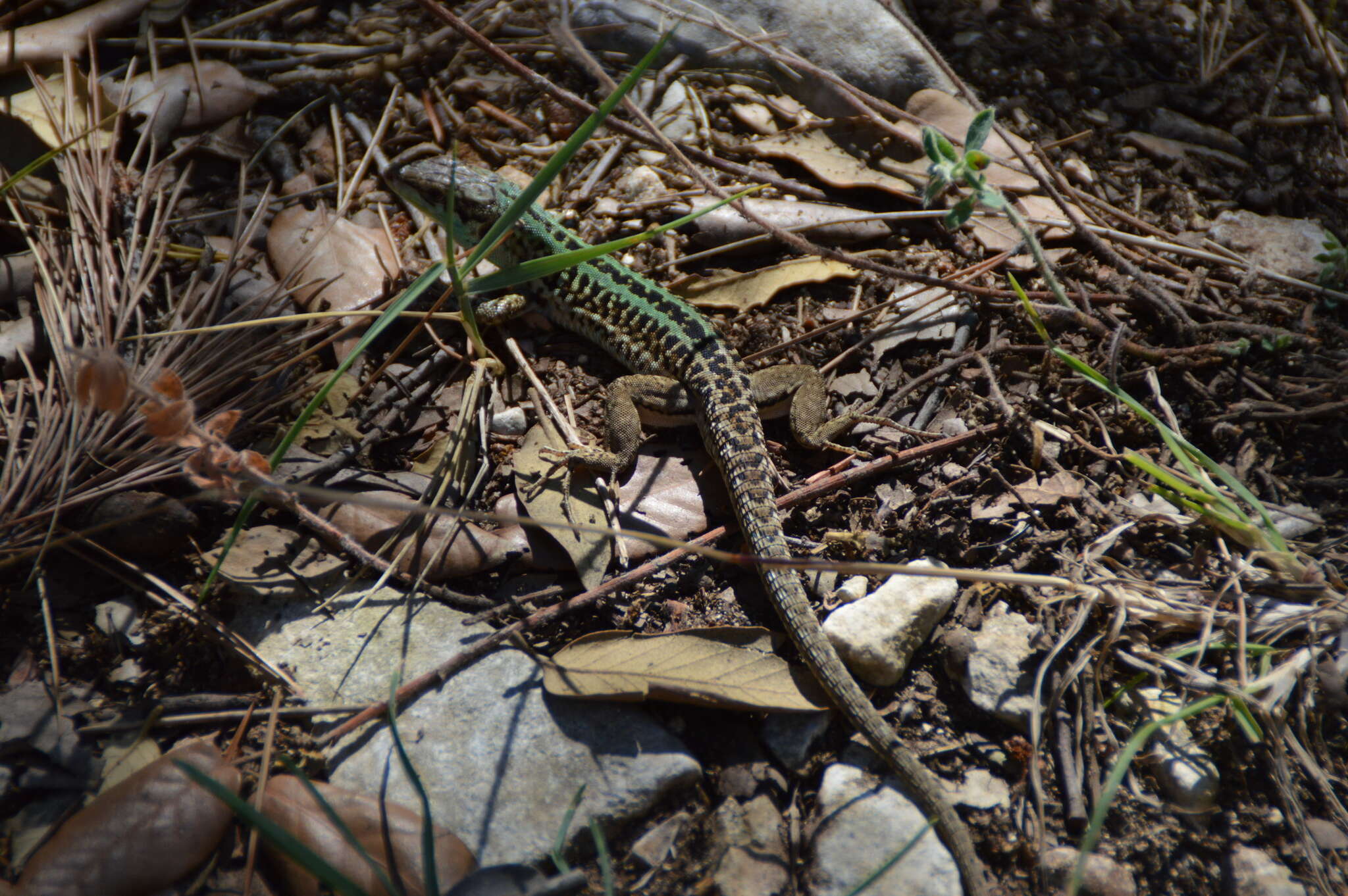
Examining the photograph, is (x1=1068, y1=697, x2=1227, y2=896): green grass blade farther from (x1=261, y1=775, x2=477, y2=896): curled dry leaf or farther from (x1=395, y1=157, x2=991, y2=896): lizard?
(x1=261, y1=775, x2=477, y2=896): curled dry leaf

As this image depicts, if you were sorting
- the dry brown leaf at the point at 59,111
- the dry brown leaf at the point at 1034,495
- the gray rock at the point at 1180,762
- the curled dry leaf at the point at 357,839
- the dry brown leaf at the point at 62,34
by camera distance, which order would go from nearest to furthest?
the curled dry leaf at the point at 357,839
the gray rock at the point at 1180,762
the dry brown leaf at the point at 1034,495
the dry brown leaf at the point at 59,111
the dry brown leaf at the point at 62,34

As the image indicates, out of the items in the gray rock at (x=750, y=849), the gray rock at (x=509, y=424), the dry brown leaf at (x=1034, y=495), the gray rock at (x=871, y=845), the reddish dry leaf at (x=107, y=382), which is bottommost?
the gray rock at (x=750, y=849)

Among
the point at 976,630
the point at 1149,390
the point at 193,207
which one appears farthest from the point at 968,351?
the point at 193,207

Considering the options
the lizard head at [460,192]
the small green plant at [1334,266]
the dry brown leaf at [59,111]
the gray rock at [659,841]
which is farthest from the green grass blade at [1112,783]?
the dry brown leaf at [59,111]

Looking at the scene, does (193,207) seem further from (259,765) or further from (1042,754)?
(1042,754)

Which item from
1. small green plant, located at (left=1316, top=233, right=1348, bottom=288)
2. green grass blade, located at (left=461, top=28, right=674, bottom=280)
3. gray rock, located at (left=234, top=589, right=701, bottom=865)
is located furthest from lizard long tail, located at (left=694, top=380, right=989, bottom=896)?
small green plant, located at (left=1316, top=233, right=1348, bottom=288)

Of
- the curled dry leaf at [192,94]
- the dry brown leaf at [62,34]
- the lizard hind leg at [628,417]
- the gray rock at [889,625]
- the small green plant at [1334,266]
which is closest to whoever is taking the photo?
the gray rock at [889,625]

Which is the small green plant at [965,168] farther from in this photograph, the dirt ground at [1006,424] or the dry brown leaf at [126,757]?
the dry brown leaf at [126,757]

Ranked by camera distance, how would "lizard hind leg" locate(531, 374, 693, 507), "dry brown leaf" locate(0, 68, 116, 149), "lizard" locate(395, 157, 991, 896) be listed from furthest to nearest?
"dry brown leaf" locate(0, 68, 116, 149) < "lizard hind leg" locate(531, 374, 693, 507) < "lizard" locate(395, 157, 991, 896)
